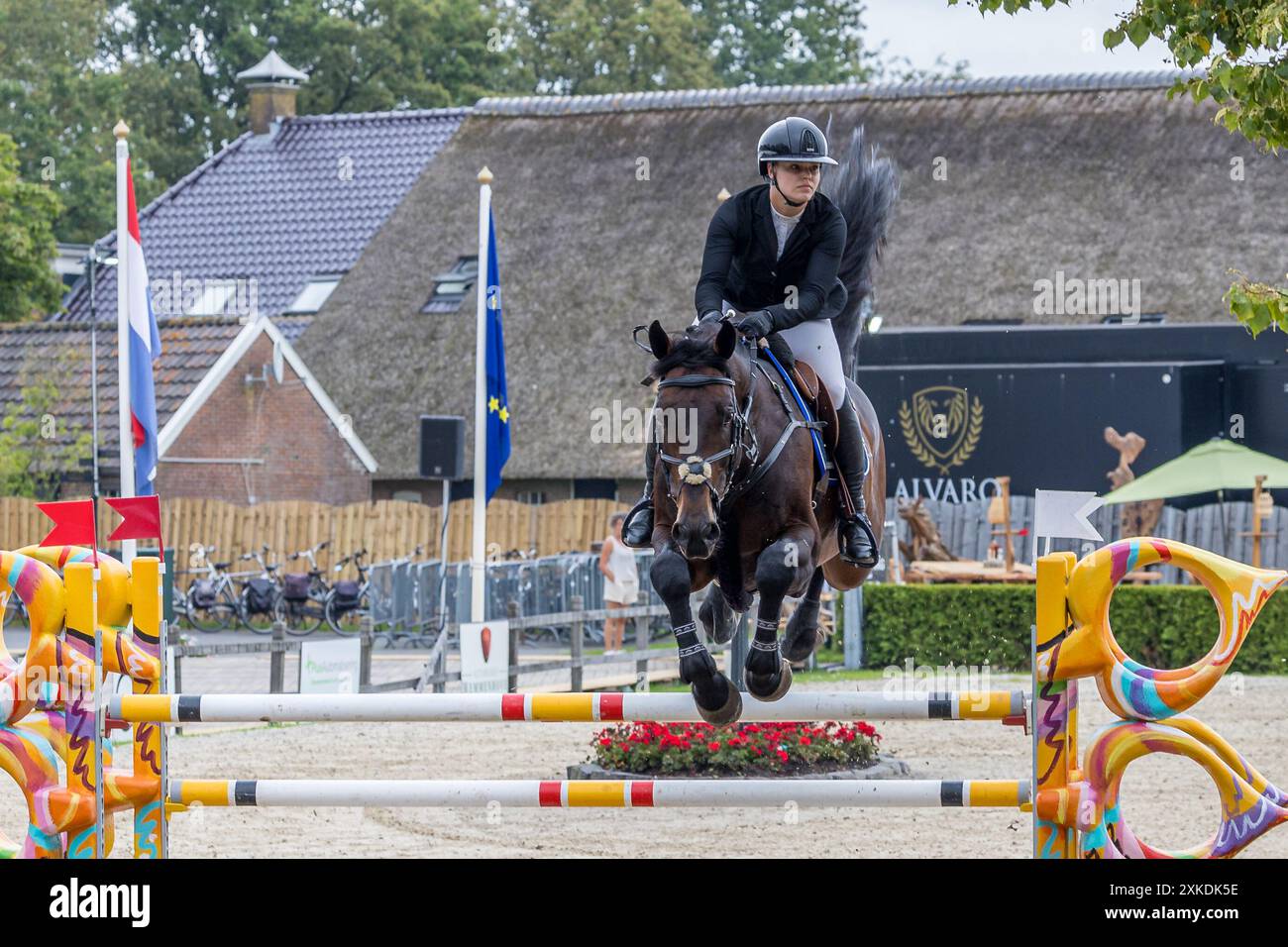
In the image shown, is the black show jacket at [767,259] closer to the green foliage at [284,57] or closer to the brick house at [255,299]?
the brick house at [255,299]

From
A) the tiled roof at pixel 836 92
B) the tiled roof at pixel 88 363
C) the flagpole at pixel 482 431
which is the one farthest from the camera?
the tiled roof at pixel 836 92

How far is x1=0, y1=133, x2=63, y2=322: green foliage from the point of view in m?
30.4

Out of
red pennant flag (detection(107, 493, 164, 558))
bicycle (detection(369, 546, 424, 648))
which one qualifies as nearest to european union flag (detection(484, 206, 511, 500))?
bicycle (detection(369, 546, 424, 648))

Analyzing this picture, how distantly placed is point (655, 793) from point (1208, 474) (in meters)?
16.4

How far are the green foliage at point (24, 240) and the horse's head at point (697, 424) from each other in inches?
1028

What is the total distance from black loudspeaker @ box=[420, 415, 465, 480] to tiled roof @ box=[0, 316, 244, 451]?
8372 millimetres

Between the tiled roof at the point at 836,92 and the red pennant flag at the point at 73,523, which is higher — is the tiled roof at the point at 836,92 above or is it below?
above

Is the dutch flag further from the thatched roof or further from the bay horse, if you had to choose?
the thatched roof

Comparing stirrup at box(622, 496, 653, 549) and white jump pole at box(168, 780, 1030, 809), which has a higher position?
stirrup at box(622, 496, 653, 549)

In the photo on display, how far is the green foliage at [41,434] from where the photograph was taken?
93.4ft

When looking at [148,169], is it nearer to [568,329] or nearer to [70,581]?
[568,329]

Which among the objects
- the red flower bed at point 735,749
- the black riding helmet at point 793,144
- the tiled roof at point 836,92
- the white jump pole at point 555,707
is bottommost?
the red flower bed at point 735,749

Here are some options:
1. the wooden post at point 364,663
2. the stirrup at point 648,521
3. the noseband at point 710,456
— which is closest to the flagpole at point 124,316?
→ the wooden post at point 364,663
